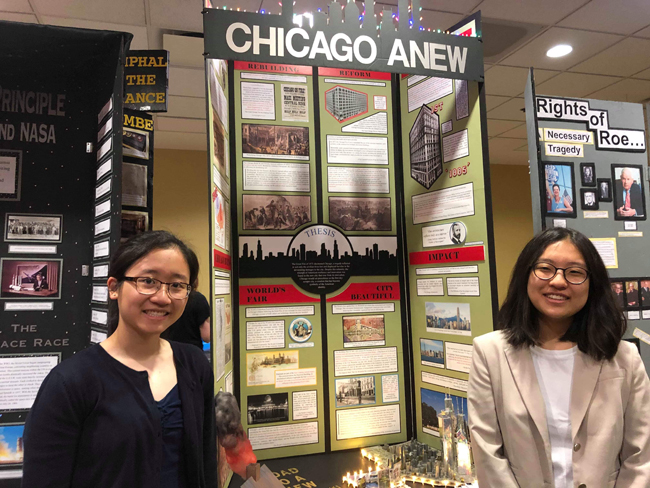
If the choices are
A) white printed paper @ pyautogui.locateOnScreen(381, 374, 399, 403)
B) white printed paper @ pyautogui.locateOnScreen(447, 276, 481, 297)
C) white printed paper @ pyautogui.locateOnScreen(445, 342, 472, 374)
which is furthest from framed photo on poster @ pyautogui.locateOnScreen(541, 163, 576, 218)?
white printed paper @ pyautogui.locateOnScreen(381, 374, 399, 403)

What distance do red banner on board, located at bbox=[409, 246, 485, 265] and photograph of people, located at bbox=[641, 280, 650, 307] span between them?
37.0 inches

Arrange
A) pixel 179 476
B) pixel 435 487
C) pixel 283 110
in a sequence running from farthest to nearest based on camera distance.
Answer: pixel 283 110 → pixel 435 487 → pixel 179 476

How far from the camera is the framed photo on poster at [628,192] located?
2.43 metres

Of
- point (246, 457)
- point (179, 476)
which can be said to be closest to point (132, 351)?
point (179, 476)

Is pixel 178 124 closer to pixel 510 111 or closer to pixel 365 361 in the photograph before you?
pixel 510 111

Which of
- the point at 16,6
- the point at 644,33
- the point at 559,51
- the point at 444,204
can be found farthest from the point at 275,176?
the point at 644,33

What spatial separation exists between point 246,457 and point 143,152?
143 centimetres

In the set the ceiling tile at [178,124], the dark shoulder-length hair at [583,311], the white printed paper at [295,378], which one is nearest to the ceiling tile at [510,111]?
the ceiling tile at [178,124]

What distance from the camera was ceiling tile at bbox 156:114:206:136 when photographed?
208 inches

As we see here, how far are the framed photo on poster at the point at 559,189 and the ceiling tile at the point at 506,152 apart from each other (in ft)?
14.3

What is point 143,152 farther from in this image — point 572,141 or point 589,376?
point 572,141

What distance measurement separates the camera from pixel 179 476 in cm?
107

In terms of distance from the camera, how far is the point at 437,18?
11.2ft

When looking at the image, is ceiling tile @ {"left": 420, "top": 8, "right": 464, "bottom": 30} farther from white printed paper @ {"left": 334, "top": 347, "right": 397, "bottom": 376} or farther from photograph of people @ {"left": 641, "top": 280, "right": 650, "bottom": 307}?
white printed paper @ {"left": 334, "top": 347, "right": 397, "bottom": 376}
